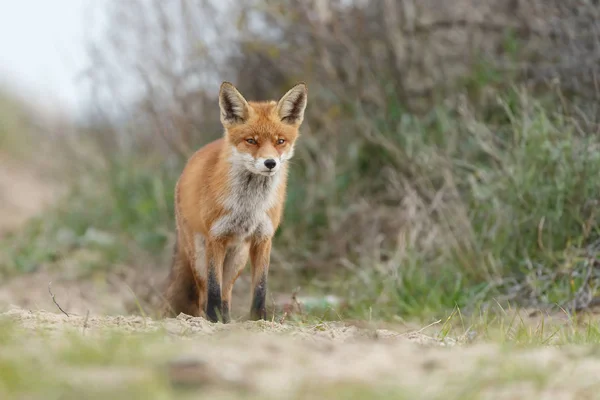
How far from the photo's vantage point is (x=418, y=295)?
609 centimetres

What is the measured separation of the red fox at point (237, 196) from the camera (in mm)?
4770

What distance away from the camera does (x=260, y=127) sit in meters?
4.85

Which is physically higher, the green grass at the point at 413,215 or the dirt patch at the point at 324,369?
the dirt patch at the point at 324,369

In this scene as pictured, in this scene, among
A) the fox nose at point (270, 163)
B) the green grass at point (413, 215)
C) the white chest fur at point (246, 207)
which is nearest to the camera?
the fox nose at point (270, 163)

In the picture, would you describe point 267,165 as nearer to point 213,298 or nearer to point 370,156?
point 213,298

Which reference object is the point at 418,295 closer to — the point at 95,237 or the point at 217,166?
the point at 217,166

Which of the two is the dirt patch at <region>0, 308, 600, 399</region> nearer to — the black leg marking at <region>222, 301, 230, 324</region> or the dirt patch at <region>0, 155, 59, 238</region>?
the black leg marking at <region>222, 301, 230, 324</region>

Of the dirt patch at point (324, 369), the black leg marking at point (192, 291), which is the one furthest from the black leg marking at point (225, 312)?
the dirt patch at point (324, 369)

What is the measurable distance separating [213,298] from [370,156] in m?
3.67

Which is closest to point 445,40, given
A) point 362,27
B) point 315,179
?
point 362,27

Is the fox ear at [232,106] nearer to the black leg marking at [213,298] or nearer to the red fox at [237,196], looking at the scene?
the red fox at [237,196]

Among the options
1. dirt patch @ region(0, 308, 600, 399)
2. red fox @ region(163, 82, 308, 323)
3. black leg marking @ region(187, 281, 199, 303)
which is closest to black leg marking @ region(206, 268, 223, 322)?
red fox @ region(163, 82, 308, 323)

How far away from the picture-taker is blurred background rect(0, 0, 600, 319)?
6.02m

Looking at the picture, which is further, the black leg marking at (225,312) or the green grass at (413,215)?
Answer: the green grass at (413,215)
